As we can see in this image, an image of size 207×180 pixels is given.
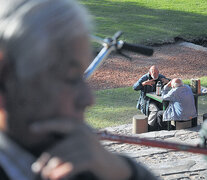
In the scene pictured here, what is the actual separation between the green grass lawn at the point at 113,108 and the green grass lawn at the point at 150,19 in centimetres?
534

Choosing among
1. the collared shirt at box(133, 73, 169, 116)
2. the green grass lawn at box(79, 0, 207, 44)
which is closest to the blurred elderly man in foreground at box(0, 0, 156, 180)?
the collared shirt at box(133, 73, 169, 116)

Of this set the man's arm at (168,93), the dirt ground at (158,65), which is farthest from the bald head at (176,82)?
the dirt ground at (158,65)

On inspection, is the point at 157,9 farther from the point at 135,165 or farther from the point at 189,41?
the point at 135,165

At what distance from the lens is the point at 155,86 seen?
386 inches

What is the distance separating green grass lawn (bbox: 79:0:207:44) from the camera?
1788 cm

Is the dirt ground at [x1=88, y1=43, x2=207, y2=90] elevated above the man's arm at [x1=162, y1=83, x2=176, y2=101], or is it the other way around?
the man's arm at [x1=162, y1=83, x2=176, y2=101]

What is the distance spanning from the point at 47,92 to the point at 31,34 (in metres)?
0.10

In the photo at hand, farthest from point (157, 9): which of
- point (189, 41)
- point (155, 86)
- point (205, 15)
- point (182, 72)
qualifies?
point (155, 86)

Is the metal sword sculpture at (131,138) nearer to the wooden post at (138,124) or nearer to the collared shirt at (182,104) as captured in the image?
the wooden post at (138,124)

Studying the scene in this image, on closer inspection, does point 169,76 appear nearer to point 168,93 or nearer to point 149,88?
point 149,88

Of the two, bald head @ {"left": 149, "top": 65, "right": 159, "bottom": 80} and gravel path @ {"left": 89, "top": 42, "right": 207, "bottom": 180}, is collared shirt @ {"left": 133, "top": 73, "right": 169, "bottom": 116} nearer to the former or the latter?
bald head @ {"left": 149, "top": 65, "right": 159, "bottom": 80}

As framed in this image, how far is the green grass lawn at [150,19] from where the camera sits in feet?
58.6

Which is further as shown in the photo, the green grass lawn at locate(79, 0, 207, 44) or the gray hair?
the green grass lawn at locate(79, 0, 207, 44)

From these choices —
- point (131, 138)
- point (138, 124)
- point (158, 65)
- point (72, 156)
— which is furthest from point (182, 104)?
point (72, 156)
